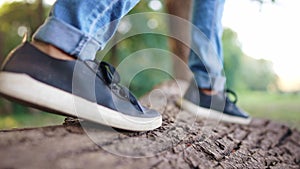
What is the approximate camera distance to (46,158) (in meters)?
0.64

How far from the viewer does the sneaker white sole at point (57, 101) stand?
0.72 m

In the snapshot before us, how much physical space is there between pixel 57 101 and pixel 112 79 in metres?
0.18

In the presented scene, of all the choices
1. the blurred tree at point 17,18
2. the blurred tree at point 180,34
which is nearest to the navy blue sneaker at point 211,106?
the blurred tree at point 180,34

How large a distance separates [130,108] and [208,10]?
729mm

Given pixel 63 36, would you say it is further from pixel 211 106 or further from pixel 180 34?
pixel 180 34

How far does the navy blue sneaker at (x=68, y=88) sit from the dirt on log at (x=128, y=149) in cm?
5

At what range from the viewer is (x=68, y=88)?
78 centimetres

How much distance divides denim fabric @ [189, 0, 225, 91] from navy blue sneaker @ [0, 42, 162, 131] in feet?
2.22

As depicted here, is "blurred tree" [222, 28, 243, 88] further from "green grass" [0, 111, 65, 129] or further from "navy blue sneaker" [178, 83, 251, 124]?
"navy blue sneaker" [178, 83, 251, 124]

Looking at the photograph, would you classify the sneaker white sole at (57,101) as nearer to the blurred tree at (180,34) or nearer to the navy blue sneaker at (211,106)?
the navy blue sneaker at (211,106)

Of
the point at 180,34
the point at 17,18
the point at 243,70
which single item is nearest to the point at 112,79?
the point at 180,34

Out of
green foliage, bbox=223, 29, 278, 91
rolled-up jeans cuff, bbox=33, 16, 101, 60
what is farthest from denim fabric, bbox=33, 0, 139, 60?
green foliage, bbox=223, 29, 278, 91

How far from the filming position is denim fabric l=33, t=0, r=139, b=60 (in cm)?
76

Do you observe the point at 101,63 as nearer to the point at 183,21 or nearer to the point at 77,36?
the point at 77,36
